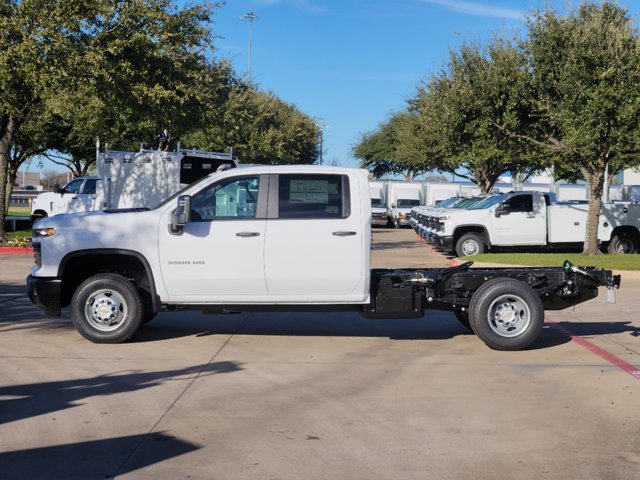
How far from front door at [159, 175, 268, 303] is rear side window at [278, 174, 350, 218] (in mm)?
249

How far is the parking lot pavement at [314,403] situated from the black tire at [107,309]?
0.64 ft

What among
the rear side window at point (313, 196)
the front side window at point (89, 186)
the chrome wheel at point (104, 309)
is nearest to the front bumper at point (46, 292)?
the chrome wheel at point (104, 309)

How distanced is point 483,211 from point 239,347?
1442 cm

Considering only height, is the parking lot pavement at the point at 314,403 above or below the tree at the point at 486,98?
below

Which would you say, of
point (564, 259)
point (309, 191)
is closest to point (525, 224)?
point (564, 259)

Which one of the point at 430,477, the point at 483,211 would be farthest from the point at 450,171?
the point at 430,477

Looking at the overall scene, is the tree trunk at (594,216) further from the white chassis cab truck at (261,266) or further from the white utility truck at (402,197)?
the white utility truck at (402,197)

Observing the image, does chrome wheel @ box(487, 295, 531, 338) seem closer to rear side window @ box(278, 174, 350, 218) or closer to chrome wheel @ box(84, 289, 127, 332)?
rear side window @ box(278, 174, 350, 218)

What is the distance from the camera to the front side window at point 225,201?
8.80 m

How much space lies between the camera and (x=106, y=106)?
69.3ft

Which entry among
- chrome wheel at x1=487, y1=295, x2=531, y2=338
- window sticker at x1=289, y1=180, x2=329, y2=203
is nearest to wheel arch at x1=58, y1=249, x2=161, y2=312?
window sticker at x1=289, y1=180, x2=329, y2=203

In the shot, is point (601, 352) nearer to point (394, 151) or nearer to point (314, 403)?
point (314, 403)

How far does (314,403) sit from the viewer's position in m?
6.69

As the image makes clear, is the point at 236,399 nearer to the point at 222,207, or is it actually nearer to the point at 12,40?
the point at 222,207
